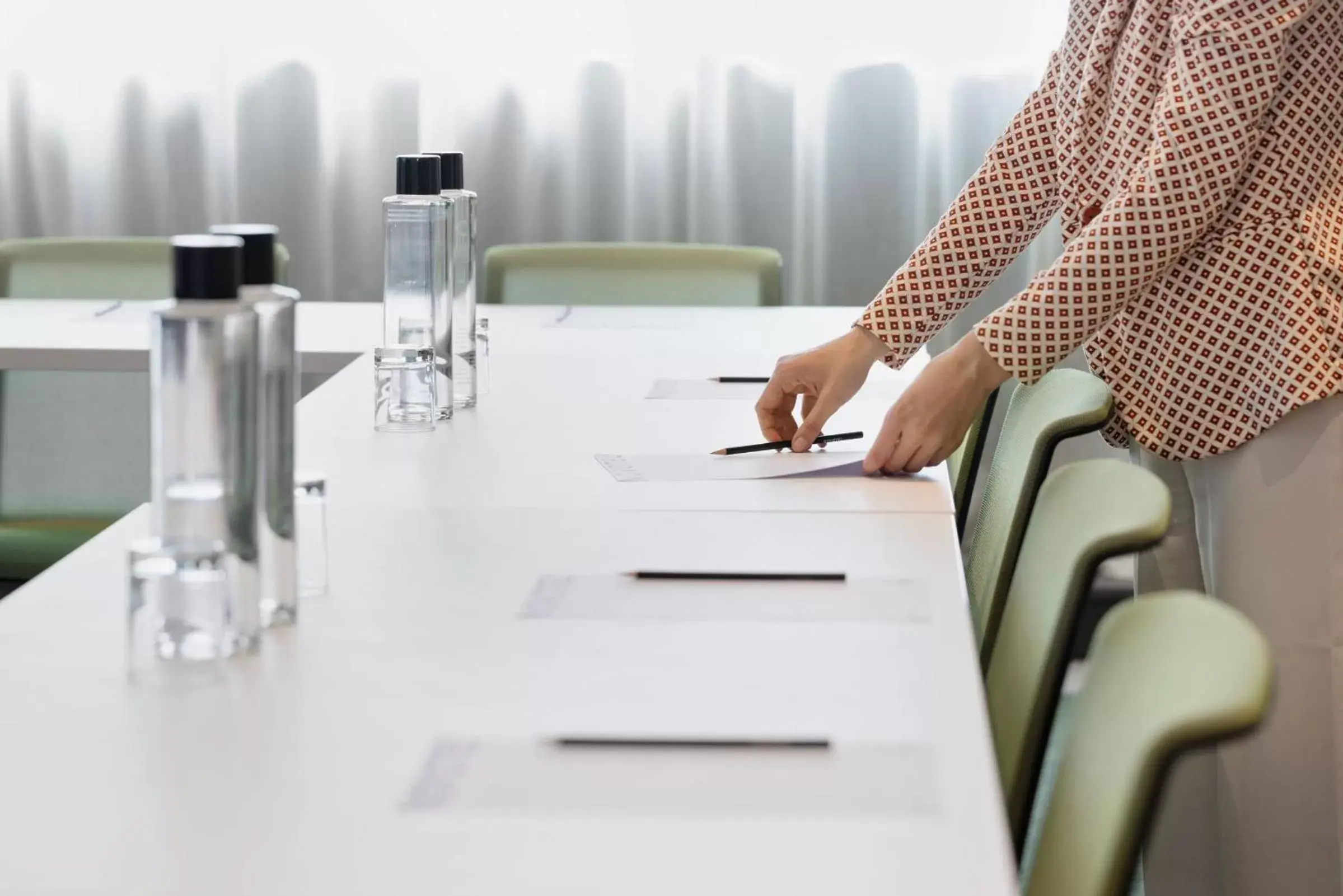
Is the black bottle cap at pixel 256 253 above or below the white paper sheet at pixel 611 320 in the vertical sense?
above

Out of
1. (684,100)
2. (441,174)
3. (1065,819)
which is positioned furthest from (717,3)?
(1065,819)

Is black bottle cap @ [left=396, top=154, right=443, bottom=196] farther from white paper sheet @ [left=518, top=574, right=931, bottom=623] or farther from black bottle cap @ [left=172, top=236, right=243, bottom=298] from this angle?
black bottle cap @ [left=172, top=236, right=243, bottom=298]

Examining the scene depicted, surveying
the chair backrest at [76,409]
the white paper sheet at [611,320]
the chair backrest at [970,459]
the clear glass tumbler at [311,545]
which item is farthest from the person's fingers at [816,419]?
the chair backrest at [76,409]

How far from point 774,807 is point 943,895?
0.12 meters

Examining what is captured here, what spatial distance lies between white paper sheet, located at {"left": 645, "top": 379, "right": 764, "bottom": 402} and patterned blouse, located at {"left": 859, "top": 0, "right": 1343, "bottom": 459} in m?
0.50

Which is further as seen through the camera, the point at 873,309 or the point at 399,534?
the point at 873,309

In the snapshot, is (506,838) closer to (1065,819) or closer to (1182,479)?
(1065,819)

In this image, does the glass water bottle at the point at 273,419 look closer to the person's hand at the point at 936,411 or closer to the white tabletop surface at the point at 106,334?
the person's hand at the point at 936,411

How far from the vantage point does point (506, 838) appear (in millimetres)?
781

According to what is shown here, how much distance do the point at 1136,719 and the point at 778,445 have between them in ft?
2.93

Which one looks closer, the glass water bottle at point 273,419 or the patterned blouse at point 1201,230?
the glass water bottle at point 273,419

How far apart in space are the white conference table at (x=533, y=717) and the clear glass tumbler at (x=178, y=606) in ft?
0.07

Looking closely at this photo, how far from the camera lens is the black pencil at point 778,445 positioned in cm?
171

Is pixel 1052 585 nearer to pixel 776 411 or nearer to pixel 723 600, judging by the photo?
pixel 723 600
